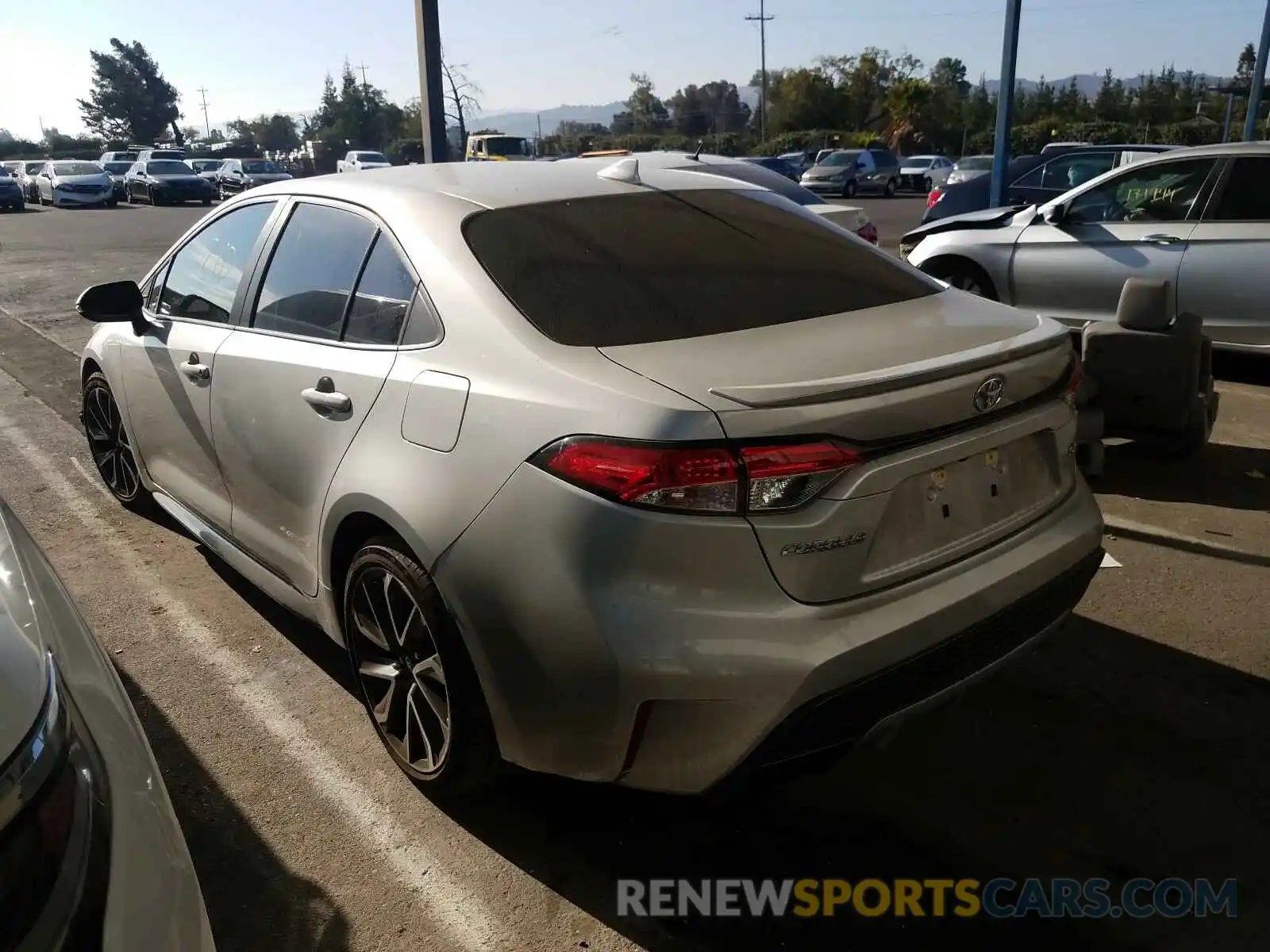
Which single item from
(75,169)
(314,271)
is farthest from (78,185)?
(314,271)

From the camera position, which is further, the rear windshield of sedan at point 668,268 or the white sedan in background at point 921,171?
the white sedan in background at point 921,171

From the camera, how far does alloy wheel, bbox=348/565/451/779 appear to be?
270 cm

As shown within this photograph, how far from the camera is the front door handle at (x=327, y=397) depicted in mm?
2867

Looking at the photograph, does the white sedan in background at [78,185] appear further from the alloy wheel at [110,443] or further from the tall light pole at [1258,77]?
the alloy wheel at [110,443]

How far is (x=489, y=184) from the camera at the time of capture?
320cm

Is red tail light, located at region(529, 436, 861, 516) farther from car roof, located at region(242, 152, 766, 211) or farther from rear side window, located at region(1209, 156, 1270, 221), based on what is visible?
rear side window, located at region(1209, 156, 1270, 221)

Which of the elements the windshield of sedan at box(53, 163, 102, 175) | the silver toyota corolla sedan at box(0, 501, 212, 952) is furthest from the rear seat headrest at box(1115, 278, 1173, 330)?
the windshield of sedan at box(53, 163, 102, 175)

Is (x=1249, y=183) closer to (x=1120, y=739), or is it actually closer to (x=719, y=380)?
(x=1120, y=739)

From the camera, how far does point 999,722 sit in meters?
3.21

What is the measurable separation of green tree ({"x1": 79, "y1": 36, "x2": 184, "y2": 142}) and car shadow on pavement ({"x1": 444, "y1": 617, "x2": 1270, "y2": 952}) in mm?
111020

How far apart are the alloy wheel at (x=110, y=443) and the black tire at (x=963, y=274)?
18.9 feet

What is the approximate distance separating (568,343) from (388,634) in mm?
985

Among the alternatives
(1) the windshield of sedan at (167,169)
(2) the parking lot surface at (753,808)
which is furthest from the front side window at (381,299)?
(1) the windshield of sedan at (167,169)

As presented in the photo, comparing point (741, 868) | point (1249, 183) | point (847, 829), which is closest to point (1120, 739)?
point (847, 829)
